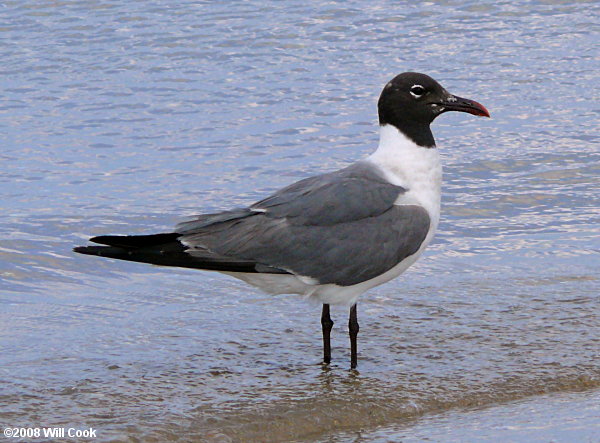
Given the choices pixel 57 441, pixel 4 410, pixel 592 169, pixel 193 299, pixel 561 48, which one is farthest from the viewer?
pixel 561 48

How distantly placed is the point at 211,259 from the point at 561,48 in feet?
26.4

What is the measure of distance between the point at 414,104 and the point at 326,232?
0.89m

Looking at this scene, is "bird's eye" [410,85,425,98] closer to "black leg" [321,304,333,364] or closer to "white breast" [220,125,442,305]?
"white breast" [220,125,442,305]

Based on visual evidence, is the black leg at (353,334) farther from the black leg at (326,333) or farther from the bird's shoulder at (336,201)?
the bird's shoulder at (336,201)

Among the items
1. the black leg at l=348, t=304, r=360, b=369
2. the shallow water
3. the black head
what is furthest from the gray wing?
the shallow water

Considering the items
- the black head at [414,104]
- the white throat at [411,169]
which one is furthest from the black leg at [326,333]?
the black head at [414,104]

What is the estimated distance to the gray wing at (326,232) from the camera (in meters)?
6.38

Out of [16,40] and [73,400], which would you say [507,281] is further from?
[16,40]

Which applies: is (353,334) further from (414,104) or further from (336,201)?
(414,104)

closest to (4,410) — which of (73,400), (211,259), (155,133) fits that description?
(73,400)

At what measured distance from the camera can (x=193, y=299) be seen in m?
7.68

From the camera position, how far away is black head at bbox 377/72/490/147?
22.2ft

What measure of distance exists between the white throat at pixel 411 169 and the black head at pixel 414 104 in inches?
2.5

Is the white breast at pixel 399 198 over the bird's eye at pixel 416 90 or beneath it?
beneath
